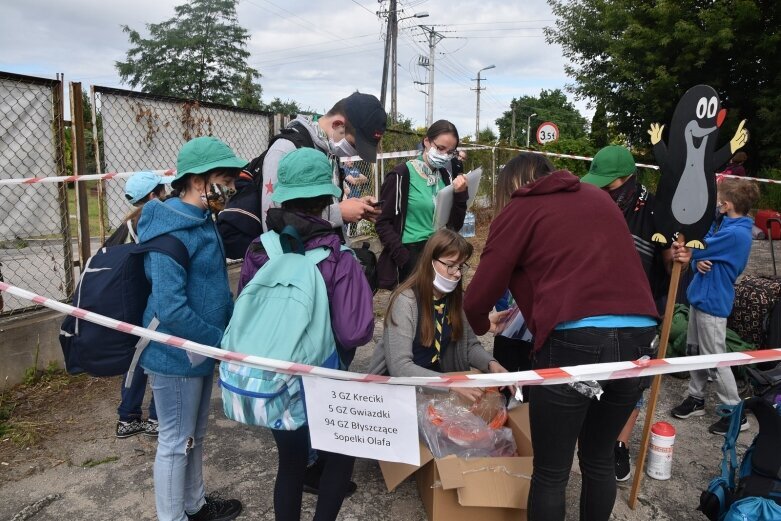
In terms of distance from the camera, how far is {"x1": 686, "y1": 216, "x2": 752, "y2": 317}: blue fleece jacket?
361 centimetres

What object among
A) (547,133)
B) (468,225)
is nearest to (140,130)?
(468,225)

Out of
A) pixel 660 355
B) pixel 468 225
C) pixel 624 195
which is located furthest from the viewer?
pixel 468 225

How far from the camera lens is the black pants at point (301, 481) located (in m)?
2.13

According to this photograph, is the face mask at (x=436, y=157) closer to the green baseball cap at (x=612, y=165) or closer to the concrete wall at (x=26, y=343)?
the green baseball cap at (x=612, y=165)

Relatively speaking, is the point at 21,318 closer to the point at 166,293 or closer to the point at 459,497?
the point at 166,293

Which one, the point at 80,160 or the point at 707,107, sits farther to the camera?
the point at 80,160

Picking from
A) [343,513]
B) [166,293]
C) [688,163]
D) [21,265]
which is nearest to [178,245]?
[166,293]

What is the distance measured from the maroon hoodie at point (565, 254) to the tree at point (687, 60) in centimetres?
1530

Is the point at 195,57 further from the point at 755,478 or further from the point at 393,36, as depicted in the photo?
the point at 755,478

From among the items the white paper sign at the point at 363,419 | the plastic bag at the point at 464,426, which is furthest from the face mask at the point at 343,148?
the white paper sign at the point at 363,419

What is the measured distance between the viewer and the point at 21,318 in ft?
12.7

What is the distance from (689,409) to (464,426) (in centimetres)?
206

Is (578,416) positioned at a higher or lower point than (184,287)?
lower

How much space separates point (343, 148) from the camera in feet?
9.65
